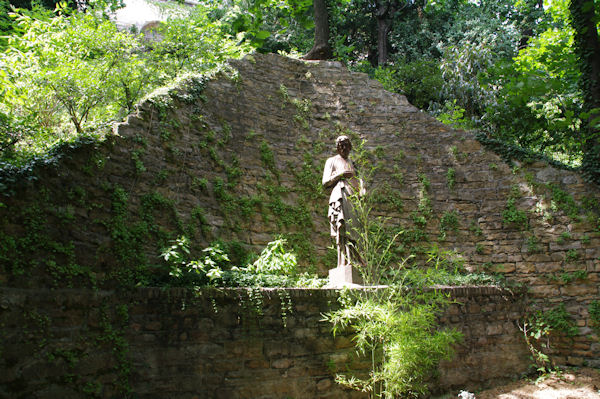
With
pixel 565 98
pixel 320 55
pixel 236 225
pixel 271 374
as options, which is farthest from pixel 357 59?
pixel 271 374

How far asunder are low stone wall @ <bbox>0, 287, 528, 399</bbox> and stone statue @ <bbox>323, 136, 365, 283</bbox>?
2.80ft

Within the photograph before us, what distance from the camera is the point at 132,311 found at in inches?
173

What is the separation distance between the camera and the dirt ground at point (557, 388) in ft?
19.7

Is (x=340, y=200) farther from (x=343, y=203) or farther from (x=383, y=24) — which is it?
(x=383, y=24)

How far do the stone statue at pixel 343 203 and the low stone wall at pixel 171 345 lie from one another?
85cm

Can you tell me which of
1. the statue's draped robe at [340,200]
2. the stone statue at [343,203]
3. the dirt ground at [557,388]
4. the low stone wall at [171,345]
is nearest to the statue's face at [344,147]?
the stone statue at [343,203]

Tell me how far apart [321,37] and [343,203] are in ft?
24.3

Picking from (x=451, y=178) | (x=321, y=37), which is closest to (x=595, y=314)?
(x=451, y=178)

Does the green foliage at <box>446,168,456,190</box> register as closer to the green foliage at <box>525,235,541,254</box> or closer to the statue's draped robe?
the green foliage at <box>525,235,541,254</box>

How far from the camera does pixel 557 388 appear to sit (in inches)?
251

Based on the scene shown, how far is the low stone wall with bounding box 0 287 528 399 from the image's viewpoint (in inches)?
147

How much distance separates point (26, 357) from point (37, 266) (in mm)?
850

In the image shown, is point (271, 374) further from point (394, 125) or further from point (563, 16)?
point (563, 16)

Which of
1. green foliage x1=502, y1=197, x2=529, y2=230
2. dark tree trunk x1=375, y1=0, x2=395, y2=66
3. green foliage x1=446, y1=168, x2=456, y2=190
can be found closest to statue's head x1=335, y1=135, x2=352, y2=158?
green foliage x1=446, y1=168, x2=456, y2=190
